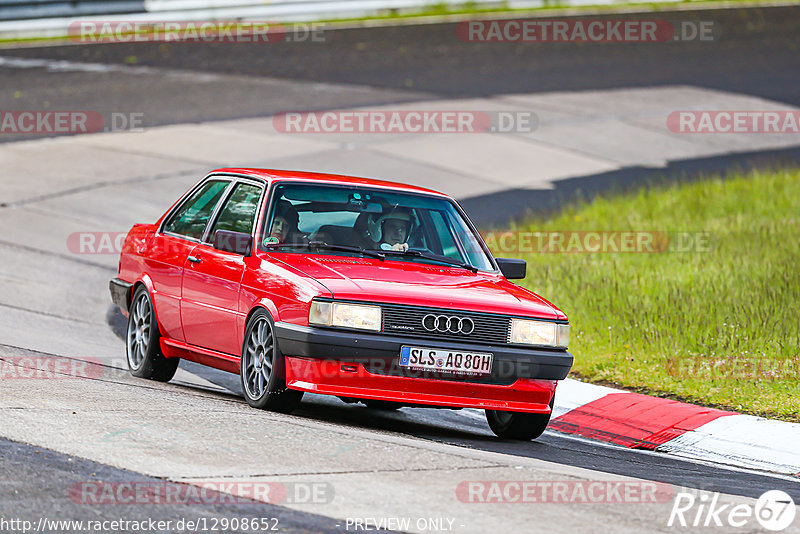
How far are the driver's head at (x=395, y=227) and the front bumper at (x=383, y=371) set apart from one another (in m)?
1.27

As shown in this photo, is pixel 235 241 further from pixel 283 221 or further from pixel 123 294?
pixel 123 294

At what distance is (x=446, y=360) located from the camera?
7.36 metres

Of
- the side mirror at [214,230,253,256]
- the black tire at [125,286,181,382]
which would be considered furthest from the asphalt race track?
the side mirror at [214,230,253,256]

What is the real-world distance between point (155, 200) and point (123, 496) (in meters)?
11.3

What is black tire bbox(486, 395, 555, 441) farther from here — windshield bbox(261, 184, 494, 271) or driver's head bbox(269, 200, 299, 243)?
driver's head bbox(269, 200, 299, 243)

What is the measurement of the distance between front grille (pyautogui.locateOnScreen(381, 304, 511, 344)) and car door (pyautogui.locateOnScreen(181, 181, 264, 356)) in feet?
3.77

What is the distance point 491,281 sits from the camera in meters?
8.22

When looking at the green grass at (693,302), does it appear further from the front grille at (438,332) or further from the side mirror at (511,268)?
the front grille at (438,332)

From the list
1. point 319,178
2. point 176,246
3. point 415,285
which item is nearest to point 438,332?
point 415,285

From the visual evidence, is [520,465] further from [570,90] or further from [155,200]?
[570,90]

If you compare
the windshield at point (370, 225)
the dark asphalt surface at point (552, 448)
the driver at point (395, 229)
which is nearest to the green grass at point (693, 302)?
the dark asphalt surface at point (552, 448)

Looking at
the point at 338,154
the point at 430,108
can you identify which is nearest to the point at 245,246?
the point at 338,154

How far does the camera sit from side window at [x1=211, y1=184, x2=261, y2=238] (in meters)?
8.52

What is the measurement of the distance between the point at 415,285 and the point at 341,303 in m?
0.52
